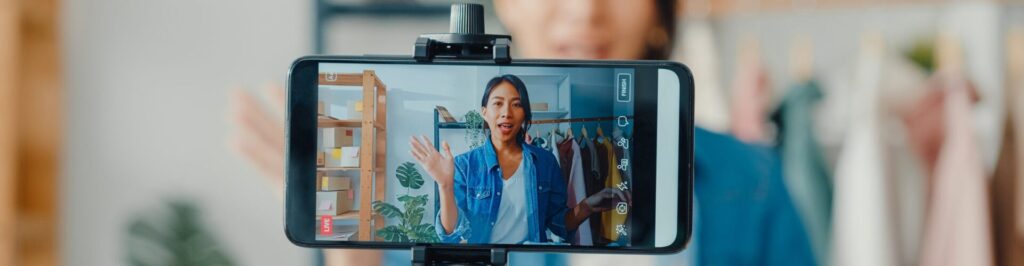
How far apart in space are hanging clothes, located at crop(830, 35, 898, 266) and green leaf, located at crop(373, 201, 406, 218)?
0.67 m

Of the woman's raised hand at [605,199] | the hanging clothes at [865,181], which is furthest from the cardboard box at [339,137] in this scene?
Result: the hanging clothes at [865,181]

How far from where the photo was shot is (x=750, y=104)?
3.36ft

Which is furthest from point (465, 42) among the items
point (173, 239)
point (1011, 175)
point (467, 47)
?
point (173, 239)

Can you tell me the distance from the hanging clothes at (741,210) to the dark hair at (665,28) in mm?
93

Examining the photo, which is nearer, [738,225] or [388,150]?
[388,150]

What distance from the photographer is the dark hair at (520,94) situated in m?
0.43

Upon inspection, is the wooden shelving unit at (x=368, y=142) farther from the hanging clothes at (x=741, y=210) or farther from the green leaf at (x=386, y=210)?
the hanging clothes at (x=741, y=210)

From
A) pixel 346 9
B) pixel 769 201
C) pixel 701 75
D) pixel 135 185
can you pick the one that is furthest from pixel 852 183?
pixel 135 185

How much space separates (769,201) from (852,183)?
0.27 feet

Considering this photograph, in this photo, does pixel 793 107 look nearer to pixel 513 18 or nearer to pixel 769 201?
pixel 769 201

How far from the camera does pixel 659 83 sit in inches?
17.5

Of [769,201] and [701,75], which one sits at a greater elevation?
[701,75]

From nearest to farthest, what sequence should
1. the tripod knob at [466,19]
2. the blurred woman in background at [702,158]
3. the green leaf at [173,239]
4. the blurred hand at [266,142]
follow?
the tripod knob at [466,19] → the blurred hand at [266,142] → the blurred woman in background at [702,158] → the green leaf at [173,239]

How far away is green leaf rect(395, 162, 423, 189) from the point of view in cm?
44
